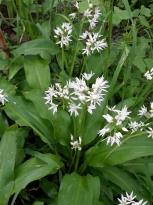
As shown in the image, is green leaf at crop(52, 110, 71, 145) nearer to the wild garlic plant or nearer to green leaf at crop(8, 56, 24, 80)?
the wild garlic plant

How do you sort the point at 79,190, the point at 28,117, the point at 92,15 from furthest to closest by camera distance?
the point at 92,15
the point at 28,117
the point at 79,190

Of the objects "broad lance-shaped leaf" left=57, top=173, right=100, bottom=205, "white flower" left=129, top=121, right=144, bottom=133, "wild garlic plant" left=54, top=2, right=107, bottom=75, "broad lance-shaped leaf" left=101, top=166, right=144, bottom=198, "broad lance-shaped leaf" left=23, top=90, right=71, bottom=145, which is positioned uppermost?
"wild garlic plant" left=54, top=2, right=107, bottom=75

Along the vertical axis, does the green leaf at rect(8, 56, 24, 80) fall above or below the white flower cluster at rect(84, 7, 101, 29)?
below

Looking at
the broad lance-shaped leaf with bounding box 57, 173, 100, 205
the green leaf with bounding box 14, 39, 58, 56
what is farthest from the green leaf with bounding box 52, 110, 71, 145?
the green leaf with bounding box 14, 39, 58, 56

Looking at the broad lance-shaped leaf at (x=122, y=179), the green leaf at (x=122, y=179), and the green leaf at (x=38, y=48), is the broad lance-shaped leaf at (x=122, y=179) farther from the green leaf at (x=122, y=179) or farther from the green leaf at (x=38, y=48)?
the green leaf at (x=38, y=48)

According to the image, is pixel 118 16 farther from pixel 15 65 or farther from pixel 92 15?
pixel 15 65

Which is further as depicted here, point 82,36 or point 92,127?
point 82,36

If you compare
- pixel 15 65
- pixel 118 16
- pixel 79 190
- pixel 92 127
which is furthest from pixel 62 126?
pixel 118 16
